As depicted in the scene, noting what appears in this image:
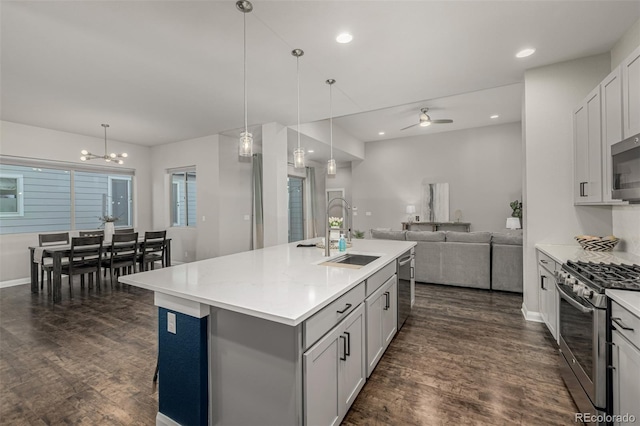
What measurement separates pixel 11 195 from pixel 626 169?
851cm

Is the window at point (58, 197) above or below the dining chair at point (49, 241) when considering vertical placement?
above

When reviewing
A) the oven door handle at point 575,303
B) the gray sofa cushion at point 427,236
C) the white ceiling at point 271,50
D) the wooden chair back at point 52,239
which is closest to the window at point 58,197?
the wooden chair back at point 52,239

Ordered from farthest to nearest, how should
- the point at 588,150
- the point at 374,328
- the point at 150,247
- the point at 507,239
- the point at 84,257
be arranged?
the point at 150,247
the point at 84,257
the point at 507,239
the point at 588,150
the point at 374,328

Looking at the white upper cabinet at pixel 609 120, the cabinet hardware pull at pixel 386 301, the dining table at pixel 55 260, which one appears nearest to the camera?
the white upper cabinet at pixel 609 120

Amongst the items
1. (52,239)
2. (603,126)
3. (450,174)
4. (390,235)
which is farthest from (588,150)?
(52,239)

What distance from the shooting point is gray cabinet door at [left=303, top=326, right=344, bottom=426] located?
137 centimetres

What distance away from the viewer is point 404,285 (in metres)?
3.09

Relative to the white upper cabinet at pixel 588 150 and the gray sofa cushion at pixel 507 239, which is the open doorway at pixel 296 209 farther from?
the white upper cabinet at pixel 588 150

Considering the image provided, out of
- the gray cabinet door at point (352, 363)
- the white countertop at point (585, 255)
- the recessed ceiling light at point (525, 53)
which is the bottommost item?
the gray cabinet door at point (352, 363)

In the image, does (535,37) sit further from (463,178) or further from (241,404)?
(463,178)

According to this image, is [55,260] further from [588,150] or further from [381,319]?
[588,150]

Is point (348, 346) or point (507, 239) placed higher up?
point (507, 239)

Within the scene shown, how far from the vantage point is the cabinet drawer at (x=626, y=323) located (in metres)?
1.28

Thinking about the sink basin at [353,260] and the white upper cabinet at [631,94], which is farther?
the sink basin at [353,260]
